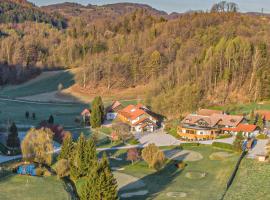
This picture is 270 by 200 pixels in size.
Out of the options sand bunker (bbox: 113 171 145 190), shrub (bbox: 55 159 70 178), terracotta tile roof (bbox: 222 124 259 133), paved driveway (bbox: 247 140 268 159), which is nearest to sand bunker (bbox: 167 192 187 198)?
sand bunker (bbox: 113 171 145 190)

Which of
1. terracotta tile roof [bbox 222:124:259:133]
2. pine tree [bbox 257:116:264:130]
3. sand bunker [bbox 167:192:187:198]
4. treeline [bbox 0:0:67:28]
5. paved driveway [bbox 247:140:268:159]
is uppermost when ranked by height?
treeline [bbox 0:0:67:28]

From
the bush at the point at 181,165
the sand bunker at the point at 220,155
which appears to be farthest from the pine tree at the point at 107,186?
the sand bunker at the point at 220,155

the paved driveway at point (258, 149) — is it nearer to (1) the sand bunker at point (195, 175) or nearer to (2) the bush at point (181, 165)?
(1) the sand bunker at point (195, 175)

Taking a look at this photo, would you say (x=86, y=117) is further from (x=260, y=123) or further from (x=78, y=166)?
(x=78, y=166)

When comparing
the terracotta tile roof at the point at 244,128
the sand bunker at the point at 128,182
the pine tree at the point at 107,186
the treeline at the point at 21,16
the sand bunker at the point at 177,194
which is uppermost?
the treeline at the point at 21,16

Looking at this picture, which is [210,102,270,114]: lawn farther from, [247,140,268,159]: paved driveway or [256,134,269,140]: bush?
[247,140,268,159]: paved driveway

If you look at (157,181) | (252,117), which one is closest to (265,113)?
(252,117)

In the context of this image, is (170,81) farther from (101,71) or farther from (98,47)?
(98,47)

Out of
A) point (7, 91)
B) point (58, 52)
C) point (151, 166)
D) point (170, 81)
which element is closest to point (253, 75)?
point (170, 81)
